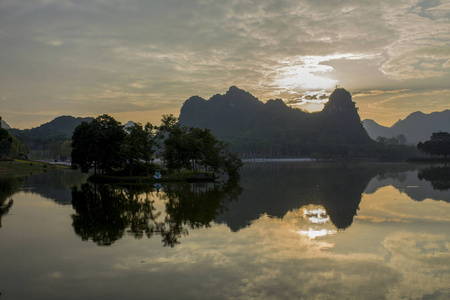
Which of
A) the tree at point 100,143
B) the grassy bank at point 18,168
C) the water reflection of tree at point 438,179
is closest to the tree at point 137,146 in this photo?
the tree at point 100,143

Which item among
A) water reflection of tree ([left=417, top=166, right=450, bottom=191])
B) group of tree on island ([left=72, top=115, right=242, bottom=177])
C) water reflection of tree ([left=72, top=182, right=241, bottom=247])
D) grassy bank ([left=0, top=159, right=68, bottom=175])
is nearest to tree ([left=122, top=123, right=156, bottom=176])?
group of tree on island ([left=72, top=115, right=242, bottom=177])

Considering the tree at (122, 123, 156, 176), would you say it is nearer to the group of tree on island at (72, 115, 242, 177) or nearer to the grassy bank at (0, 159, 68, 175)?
the group of tree on island at (72, 115, 242, 177)

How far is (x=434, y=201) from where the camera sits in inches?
1443

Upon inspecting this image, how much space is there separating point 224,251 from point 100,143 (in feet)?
180

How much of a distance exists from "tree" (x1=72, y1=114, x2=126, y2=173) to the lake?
33.2 meters

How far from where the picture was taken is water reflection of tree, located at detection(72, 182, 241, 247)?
71.4ft

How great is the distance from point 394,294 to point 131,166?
2231 inches

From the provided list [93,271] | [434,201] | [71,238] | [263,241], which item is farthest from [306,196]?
[93,271]

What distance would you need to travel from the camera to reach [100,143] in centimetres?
6706

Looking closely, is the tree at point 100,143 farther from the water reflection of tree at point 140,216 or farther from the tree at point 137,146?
the water reflection of tree at point 140,216

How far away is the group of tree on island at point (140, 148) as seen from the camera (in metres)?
64.2

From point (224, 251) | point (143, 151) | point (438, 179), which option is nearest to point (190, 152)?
point (143, 151)

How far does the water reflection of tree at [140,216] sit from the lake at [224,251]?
86 millimetres

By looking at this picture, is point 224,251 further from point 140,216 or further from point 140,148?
point 140,148
